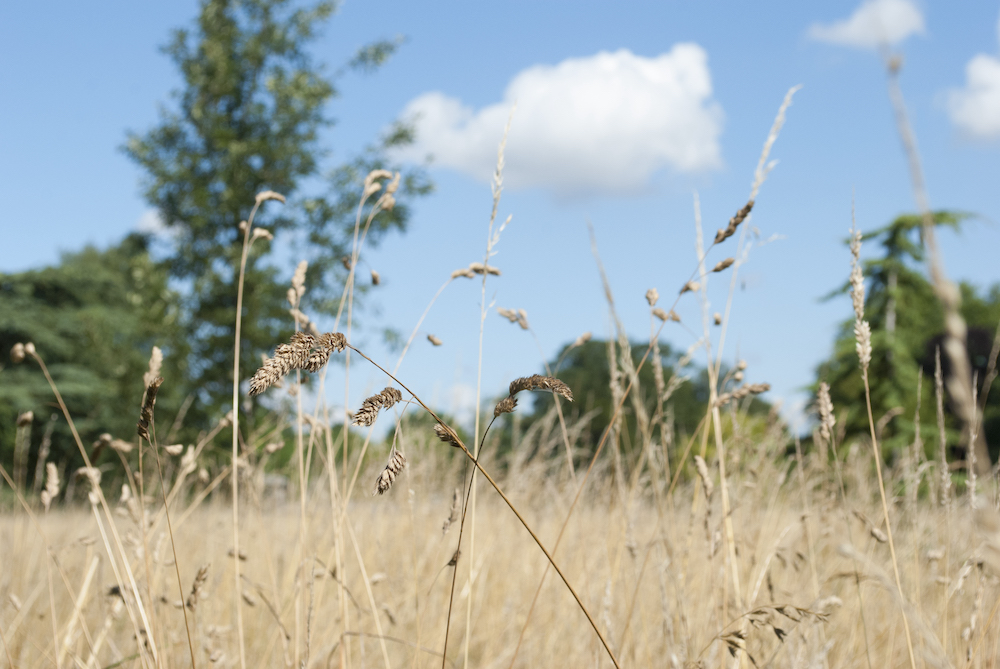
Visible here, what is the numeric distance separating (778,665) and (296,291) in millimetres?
1514

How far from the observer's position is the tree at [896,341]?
11047 millimetres

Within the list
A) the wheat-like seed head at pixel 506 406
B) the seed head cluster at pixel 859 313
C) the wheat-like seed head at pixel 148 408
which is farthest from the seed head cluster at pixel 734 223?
the wheat-like seed head at pixel 148 408

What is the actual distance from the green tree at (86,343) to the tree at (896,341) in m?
10.5

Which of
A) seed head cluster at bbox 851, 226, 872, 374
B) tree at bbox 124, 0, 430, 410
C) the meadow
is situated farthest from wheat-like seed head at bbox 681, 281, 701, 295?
tree at bbox 124, 0, 430, 410

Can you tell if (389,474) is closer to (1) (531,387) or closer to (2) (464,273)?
(1) (531,387)

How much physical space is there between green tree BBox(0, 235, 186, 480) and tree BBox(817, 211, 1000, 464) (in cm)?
1046

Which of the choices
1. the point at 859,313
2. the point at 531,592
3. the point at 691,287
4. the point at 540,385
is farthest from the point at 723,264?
the point at 531,592

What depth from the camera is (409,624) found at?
2.76m

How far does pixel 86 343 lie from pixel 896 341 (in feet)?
44.4

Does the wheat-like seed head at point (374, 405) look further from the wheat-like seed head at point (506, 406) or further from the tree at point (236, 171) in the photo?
the tree at point (236, 171)

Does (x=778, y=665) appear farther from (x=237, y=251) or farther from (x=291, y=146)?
(x=291, y=146)

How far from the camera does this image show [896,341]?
11023 millimetres

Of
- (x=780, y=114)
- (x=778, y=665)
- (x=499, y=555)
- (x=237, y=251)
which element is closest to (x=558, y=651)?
(x=778, y=665)

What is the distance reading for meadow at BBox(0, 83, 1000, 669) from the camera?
124cm
